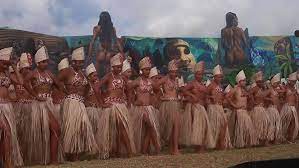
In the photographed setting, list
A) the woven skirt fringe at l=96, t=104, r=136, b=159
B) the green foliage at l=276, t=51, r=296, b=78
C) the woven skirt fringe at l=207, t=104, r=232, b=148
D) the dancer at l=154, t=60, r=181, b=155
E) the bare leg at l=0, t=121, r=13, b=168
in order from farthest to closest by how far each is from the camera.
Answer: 1. the green foliage at l=276, t=51, r=296, b=78
2. the woven skirt fringe at l=207, t=104, r=232, b=148
3. the dancer at l=154, t=60, r=181, b=155
4. the woven skirt fringe at l=96, t=104, r=136, b=159
5. the bare leg at l=0, t=121, r=13, b=168

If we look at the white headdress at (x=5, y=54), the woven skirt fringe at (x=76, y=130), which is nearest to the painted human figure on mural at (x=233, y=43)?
the woven skirt fringe at (x=76, y=130)

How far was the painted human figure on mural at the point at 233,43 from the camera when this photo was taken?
16.9 meters

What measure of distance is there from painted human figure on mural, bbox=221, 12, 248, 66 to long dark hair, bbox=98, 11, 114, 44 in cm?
383

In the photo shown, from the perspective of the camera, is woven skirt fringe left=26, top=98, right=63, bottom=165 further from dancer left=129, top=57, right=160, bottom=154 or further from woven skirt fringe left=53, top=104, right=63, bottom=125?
dancer left=129, top=57, right=160, bottom=154

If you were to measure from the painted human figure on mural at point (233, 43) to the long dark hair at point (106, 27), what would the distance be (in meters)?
3.83

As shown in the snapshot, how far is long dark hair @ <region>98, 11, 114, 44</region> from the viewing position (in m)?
14.7

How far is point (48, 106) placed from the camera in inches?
276

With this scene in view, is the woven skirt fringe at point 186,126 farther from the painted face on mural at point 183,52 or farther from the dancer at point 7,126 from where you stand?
the painted face on mural at point 183,52

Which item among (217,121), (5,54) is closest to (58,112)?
(5,54)

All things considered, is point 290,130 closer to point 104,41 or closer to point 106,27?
point 104,41

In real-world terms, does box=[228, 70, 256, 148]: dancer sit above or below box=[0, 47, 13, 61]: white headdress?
below

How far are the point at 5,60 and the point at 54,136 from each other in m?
1.10

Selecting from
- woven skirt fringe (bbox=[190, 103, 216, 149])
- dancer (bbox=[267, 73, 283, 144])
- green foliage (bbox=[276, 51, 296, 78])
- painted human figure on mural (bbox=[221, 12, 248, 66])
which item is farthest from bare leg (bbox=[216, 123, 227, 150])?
green foliage (bbox=[276, 51, 296, 78])

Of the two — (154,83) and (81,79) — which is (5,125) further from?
(154,83)
